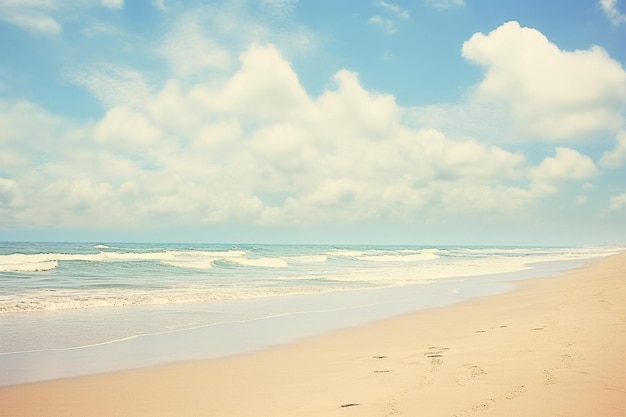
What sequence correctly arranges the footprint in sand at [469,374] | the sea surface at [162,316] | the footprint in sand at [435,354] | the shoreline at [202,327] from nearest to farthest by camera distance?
the footprint in sand at [469,374]
the footprint in sand at [435,354]
the shoreline at [202,327]
the sea surface at [162,316]

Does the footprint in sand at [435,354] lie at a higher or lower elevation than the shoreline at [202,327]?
higher

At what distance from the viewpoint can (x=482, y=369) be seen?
23.0ft

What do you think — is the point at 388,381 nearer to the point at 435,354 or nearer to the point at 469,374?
the point at 469,374

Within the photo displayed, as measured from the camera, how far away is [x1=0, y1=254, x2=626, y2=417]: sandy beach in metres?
5.58

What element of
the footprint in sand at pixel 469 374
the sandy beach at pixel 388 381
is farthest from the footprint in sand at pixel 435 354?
the footprint in sand at pixel 469 374

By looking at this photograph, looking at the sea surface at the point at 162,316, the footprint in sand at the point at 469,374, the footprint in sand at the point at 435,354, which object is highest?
the footprint in sand at the point at 469,374

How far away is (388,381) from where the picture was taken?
680 cm

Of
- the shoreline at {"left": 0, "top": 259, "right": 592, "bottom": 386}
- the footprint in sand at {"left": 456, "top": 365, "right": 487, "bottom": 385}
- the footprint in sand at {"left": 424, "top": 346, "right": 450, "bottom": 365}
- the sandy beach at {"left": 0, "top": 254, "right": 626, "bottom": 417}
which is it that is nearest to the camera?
the sandy beach at {"left": 0, "top": 254, "right": 626, "bottom": 417}

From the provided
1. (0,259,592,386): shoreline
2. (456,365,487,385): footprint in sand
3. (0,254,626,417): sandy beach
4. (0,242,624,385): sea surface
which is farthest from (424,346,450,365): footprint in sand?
(0,242,624,385): sea surface

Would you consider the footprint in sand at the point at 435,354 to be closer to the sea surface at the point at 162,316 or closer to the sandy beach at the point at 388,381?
the sandy beach at the point at 388,381

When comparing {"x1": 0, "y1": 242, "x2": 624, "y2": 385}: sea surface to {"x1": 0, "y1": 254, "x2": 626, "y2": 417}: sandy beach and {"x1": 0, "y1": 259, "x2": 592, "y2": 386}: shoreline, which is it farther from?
{"x1": 0, "y1": 254, "x2": 626, "y2": 417}: sandy beach

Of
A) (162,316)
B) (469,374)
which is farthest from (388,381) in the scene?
(162,316)

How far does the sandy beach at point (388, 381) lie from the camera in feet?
18.3

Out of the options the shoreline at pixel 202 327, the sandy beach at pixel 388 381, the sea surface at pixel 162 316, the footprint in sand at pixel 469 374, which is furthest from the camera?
the sea surface at pixel 162 316
